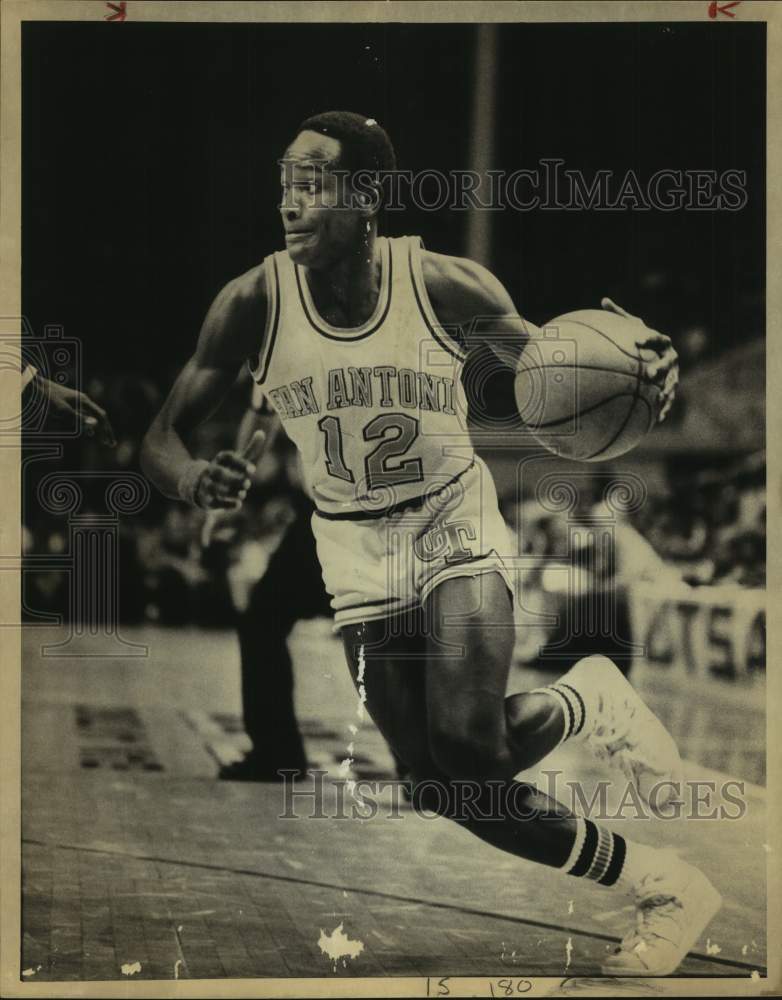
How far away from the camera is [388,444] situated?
4562 mm

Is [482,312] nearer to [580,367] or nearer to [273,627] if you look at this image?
[580,367]

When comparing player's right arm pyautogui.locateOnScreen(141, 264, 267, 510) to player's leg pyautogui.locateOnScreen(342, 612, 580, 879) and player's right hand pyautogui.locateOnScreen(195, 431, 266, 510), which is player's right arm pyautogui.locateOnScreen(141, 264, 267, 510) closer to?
player's right hand pyautogui.locateOnScreen(195, 431, 266, 510)

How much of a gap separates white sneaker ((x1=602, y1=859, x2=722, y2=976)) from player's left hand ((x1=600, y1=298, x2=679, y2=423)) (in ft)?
5.39

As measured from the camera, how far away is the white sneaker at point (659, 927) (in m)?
4.58

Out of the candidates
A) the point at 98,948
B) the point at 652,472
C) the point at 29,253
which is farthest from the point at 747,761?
the point at 29,253

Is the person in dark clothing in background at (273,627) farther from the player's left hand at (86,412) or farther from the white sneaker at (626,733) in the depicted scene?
the white sneaker at (626,733)

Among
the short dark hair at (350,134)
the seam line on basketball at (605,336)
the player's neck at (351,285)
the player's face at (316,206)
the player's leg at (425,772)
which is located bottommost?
the player's leg at (425,772)

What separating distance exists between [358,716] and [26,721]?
3.85 feet

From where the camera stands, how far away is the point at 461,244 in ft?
15.0

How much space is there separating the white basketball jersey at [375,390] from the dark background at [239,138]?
19 cm

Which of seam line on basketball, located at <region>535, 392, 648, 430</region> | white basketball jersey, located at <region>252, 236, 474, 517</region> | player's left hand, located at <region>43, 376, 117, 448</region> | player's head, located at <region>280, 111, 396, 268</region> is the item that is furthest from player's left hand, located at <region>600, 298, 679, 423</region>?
player's left hand, located at <region>43, 376, 117, 448</region>

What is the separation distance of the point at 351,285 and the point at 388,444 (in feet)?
1.88

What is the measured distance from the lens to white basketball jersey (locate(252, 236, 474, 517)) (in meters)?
4.56

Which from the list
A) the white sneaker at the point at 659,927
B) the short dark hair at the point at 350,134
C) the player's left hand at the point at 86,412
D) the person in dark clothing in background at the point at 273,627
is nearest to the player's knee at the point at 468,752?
the person in dark clothing in background at the point at 273,627
